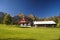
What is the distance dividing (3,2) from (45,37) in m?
2.02

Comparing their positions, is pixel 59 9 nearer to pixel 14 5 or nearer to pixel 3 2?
pixel 14 5

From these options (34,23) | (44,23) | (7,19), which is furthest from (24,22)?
(44,23)

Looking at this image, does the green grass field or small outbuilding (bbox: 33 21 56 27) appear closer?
the green grass field

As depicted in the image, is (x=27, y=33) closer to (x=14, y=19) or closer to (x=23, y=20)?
(x=23, y=20)

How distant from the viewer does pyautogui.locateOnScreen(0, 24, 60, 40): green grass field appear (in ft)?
15.5

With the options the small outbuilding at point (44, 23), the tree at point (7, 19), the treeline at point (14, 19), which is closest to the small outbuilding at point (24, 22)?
the treeline at point (14, 19)

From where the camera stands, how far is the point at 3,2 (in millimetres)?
5223

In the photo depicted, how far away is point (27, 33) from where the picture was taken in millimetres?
4914

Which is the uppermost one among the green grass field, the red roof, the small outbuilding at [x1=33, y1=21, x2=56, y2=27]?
the red roof

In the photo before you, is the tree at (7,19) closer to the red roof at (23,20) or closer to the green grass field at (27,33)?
the green grass field at (27,33)

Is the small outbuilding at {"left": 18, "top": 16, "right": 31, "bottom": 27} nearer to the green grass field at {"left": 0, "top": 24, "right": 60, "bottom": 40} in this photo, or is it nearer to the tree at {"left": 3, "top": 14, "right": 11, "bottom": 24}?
the green grass field at {"left": 0, "top": 24, "right": 60, "bottom": 40}

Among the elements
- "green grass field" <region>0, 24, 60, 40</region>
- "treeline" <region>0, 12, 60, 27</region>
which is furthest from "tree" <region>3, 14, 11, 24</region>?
"green grass field" <region>0, 24, 60, 40</region>

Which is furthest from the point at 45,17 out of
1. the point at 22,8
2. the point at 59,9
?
the point at 22,8

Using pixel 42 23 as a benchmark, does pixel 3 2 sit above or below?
above
